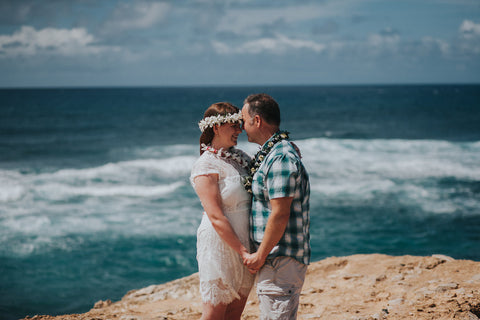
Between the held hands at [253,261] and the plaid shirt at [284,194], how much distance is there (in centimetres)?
9

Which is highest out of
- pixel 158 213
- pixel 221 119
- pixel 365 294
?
pixel 221 119

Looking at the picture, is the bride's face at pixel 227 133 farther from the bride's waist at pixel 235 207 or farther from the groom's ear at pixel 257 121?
the bride's waist at pixel 235 207

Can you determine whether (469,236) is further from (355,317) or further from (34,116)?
(34,116)

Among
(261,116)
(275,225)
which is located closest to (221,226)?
(275,225)

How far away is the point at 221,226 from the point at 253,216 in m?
0.26

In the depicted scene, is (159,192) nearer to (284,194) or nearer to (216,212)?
(216,212)

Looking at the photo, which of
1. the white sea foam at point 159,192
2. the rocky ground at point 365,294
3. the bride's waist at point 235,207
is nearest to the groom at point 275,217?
the bride's waist at point 235,207

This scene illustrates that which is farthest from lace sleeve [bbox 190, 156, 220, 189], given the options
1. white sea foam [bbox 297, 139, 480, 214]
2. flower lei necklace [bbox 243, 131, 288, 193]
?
white sea foam [bbox 297, 139, 480, 214]

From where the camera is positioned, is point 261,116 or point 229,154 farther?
point 229,154

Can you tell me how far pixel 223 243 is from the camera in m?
3.30

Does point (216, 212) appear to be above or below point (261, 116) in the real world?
below

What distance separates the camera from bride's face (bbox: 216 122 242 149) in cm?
343

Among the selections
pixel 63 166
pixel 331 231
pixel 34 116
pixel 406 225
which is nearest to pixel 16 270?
pixel 331 231

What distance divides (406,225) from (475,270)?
25.3ft
